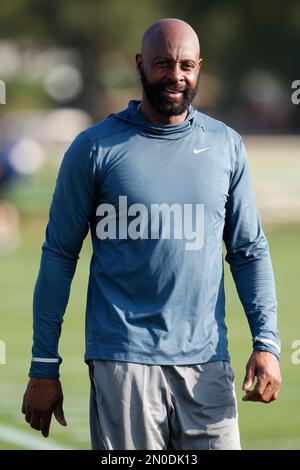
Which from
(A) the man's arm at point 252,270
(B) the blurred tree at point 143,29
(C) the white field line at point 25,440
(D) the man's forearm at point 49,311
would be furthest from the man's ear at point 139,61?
(B) the blurred tree at point 143,29

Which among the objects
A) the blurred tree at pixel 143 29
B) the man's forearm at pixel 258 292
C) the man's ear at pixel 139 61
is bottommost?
the man's forearm at pixel 258 292

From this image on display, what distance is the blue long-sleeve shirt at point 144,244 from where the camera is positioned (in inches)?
212

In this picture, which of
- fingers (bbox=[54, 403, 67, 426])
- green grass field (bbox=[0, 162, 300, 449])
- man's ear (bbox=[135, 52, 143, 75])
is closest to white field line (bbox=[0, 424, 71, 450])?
green grass field (bbox=[0, 162, 300, 449])

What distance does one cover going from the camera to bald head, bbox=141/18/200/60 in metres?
5.43

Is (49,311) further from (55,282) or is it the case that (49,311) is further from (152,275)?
(152,275)

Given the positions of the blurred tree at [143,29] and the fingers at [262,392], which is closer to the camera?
the fingers at [262,392]

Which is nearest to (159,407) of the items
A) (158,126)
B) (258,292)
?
(258,292)

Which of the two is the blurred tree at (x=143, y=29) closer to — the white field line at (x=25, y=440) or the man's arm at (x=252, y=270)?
the white field line at (x=25, y=440)

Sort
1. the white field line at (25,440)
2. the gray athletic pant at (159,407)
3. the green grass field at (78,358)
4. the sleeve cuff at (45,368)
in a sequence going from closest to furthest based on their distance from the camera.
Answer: the gray athletic pant at (159,407)
the sleeve cuff at (45,368)
the white field line at (25,440)
the green grass field at (78,358)

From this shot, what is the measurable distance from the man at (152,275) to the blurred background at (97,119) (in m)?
3.43

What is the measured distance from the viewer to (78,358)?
12.5 metres

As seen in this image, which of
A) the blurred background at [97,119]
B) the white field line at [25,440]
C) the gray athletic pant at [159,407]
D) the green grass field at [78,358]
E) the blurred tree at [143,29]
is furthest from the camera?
the blurred tree at [143,29]
